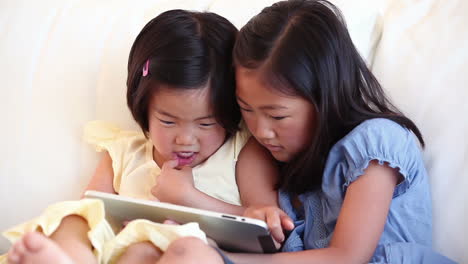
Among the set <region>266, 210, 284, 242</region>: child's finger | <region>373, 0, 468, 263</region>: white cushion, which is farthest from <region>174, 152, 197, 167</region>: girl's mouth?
<region>373, 0, 468, 263</region>: white cushion

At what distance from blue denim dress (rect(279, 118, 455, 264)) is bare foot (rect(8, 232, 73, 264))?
47 cm

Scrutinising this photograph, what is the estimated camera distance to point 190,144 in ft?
3.72

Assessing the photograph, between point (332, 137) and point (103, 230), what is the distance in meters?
0.43

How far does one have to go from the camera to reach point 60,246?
903 mm

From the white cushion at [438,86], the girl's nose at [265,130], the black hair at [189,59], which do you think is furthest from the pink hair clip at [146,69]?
the white cushion at [438,86]

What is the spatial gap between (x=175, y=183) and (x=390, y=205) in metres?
0.40

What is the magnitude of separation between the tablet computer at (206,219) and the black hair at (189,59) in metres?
0.25

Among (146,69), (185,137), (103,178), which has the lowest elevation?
(103,178)

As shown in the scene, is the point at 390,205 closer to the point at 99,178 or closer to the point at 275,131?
the point at 275,131

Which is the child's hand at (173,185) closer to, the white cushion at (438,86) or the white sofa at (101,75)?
the white sofa at (101,75)

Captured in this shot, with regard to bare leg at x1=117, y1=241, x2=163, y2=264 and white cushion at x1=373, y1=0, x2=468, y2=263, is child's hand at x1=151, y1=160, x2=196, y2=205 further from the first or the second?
white cushion at x1=373, y1=0, x2=468, y2=263

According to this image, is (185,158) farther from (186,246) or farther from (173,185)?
(186,246)

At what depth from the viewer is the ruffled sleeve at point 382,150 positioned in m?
0.97

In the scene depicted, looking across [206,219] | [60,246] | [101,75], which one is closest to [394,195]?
[206,219]
